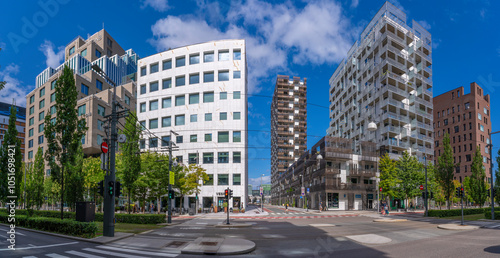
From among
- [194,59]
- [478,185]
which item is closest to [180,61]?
[194,59]

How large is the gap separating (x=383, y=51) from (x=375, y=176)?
2888 cm

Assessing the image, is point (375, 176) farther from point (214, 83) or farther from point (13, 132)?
point (13, 132)

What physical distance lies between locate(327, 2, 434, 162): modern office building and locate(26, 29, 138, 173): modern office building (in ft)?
185

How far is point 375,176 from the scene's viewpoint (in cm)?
6431

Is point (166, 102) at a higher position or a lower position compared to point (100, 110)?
higher

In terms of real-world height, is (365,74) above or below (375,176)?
above

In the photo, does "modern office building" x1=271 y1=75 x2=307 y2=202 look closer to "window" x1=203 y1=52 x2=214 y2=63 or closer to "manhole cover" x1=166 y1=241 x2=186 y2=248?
"window" x1=203 y1=52 x2=214 y2=63

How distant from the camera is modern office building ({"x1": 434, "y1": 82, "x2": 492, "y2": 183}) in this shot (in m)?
→ 90.9

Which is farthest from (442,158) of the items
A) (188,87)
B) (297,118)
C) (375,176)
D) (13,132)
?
(297,118)

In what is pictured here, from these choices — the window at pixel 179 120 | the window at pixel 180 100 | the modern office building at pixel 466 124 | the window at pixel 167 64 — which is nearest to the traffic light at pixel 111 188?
the window at pixel 179 120

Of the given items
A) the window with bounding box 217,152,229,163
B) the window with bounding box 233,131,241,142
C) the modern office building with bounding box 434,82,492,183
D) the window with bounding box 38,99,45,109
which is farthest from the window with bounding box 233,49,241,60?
the modern office building with bounding box 434,82,492,183

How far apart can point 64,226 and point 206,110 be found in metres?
40.8

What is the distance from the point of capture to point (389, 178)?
5553cm

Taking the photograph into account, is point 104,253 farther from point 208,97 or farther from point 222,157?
point 208,97
